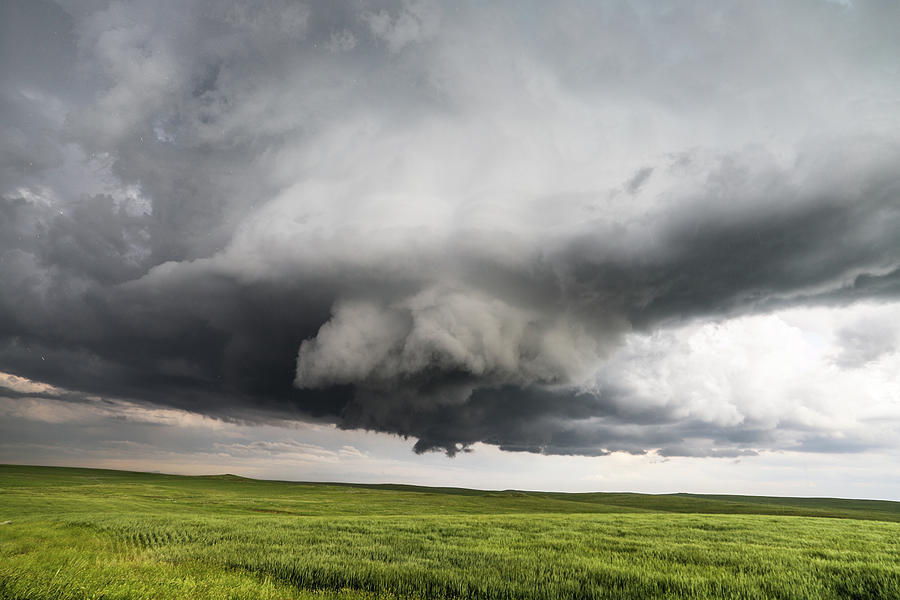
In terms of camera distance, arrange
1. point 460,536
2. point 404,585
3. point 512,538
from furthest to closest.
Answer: point 460,536, point 512,538, point 404,585

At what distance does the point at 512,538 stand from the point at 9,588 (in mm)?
19740

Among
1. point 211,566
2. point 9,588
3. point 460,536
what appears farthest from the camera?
point 460,536

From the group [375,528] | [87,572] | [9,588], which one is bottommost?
[375,528]

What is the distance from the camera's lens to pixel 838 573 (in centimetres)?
1491

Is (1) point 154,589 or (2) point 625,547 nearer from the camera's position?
(1) point 154,589

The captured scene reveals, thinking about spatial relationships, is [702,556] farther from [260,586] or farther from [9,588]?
[9,588]

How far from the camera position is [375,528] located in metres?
29.6

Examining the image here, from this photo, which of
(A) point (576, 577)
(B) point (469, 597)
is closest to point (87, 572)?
(B) point (469, 597)

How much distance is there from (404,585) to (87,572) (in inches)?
358

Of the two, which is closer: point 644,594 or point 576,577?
point 644,594

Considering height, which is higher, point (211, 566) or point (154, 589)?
point (154, 589)

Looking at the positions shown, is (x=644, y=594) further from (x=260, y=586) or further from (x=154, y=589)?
(x=154, y=589)

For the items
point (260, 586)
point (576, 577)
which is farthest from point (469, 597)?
point (260, 586)

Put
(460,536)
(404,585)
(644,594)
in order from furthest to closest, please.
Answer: (460,536), (404,585), (644,594)
